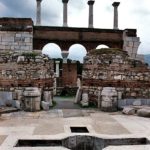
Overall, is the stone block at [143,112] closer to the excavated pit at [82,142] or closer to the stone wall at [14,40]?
the excavated pit at [82,142]

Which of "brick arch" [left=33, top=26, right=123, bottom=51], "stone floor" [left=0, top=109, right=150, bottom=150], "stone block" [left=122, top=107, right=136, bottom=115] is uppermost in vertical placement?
"brick arch" [left=33, top=26, right=123, bottom=51]

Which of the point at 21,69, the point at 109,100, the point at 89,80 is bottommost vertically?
the point at 109,100

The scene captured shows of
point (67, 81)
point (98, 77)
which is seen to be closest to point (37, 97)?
A: point (98, 77)

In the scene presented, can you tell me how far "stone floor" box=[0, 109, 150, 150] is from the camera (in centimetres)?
765

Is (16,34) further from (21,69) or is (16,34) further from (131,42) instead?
(21,69)

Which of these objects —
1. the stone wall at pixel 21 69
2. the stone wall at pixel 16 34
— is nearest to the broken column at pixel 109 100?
the stone wall at pixel 21 69

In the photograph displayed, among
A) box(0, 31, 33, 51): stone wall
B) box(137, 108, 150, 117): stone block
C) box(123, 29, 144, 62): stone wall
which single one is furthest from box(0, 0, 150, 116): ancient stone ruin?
box(123, 29, 144, 62): stone wall

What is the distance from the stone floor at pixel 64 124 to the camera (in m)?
7.65

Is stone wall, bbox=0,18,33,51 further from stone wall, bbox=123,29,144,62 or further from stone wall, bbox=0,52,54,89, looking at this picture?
stone wall, bbox=0,52,54,89

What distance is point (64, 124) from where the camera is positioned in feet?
29.5

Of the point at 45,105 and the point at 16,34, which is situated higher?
the point at 16,34

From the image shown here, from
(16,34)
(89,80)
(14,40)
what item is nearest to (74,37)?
(16,34)

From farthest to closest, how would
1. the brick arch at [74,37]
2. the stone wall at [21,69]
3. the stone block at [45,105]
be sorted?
the brick arch at [74,37]
the stone wall at [21,69]
the stone block at [45,105]

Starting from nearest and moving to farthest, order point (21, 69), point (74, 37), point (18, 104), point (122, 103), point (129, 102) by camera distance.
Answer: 1. point (18, 104)
2. point (21, 69)
3. point (122, 103)
4. point (129, 102)
5. point (74, 37)
